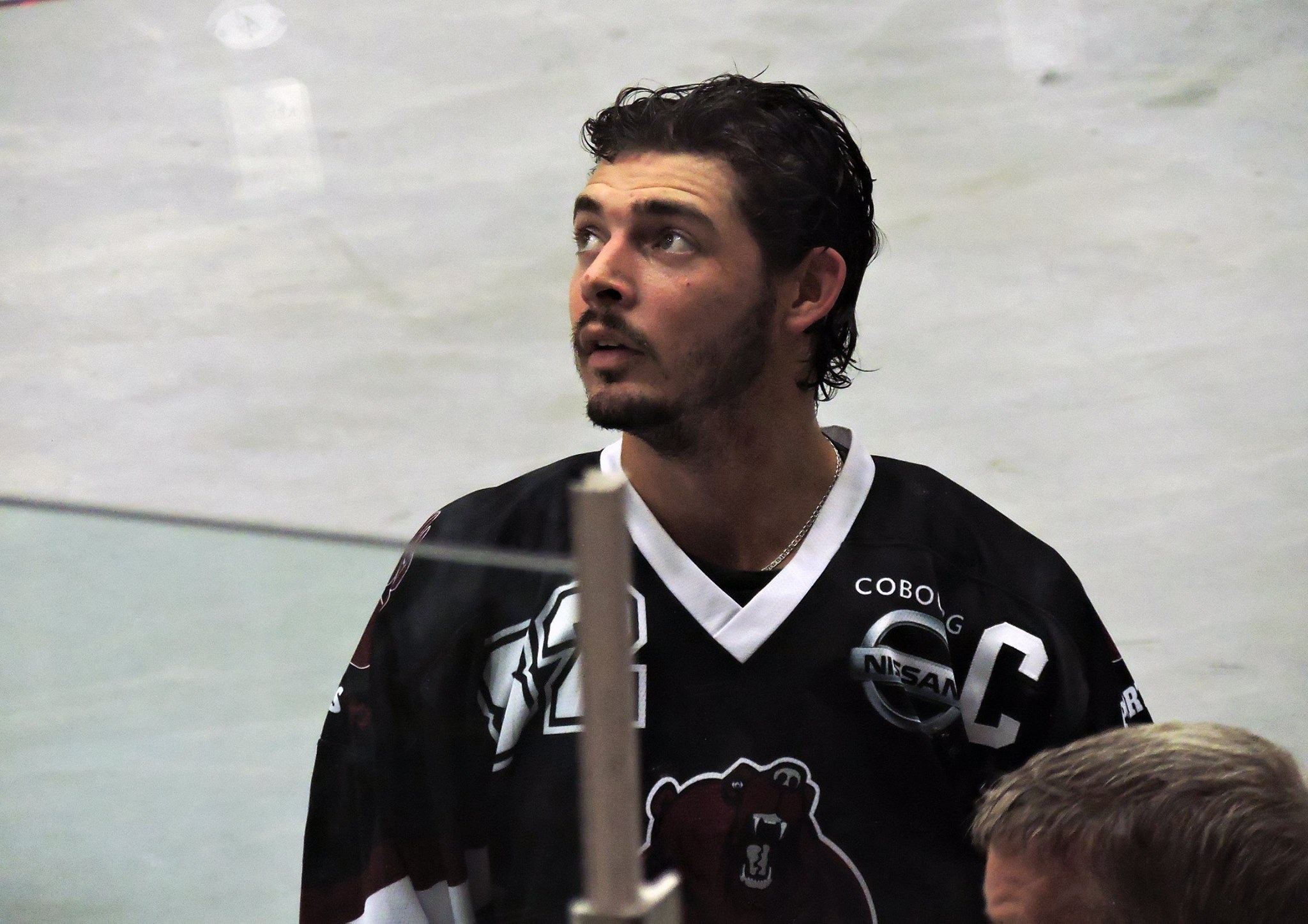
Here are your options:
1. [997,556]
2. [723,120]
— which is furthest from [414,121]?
[997,556]

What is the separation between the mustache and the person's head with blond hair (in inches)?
15.8

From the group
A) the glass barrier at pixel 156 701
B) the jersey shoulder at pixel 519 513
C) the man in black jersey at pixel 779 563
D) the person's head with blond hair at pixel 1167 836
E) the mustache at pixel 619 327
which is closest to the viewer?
the glass barrier at pixel 156 701

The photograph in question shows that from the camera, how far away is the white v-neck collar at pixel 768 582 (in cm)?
107

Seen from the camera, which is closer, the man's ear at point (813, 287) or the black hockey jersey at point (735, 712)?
the black hockey jersey at point (735, 712)

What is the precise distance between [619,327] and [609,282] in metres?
0.03

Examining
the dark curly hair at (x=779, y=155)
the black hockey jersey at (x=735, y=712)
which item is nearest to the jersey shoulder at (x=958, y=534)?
the black hockey jersey at (x=735, y=712)

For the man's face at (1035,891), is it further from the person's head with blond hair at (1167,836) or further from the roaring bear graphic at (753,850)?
the roaring bear graphic at (753,850)

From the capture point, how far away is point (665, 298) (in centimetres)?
109

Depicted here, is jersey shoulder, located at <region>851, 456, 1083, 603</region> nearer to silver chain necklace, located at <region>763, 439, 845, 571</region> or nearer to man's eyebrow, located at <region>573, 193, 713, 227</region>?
silver chain necklace, located at <region>763, 439, 845, 571</region>

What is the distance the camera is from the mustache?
1.09 metres

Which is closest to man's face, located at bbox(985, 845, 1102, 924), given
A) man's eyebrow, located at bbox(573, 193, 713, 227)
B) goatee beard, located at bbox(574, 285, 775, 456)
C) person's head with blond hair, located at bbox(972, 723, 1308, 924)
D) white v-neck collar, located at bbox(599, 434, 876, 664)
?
person's head with blond hair, located at bbox(972, 723, 1308, 924)

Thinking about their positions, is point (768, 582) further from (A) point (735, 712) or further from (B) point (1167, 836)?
(B) point (1167, 836)

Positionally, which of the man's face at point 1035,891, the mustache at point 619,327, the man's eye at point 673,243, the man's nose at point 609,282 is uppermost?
the man's eye at point 673,243

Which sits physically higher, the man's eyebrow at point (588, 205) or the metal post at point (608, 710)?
the man's eyebrow at point (588, 205)
